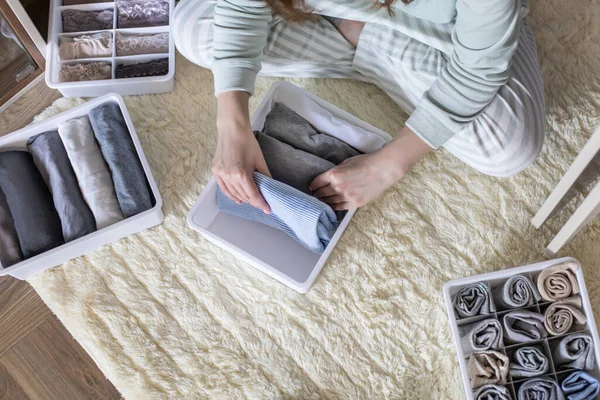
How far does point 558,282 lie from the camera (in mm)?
943

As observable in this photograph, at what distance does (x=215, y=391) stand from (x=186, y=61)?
664mm

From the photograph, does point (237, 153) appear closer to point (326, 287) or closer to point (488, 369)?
point (326, 287)

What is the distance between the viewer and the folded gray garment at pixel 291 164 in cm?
98

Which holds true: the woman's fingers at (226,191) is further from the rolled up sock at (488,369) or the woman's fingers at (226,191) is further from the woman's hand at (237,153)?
the rolled up sock at (488,369)

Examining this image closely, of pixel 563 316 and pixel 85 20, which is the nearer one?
pixel 563 316

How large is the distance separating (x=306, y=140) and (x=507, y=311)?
17.4 inches

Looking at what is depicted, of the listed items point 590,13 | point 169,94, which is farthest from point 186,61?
point 590,13

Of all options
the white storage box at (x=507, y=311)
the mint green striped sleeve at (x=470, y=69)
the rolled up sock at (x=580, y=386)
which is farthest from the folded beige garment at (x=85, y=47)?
the rolled up sock at (x=580, y=386)

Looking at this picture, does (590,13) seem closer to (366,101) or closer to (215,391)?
(366,101)

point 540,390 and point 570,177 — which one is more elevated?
point 570,177

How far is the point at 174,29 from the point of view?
1.11m

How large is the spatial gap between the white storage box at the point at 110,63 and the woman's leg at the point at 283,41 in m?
0.08

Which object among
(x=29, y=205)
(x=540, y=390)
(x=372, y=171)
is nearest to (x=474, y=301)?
(x=540, y=390)

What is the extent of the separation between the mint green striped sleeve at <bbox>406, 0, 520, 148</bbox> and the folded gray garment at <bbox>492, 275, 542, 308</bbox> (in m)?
0.26
